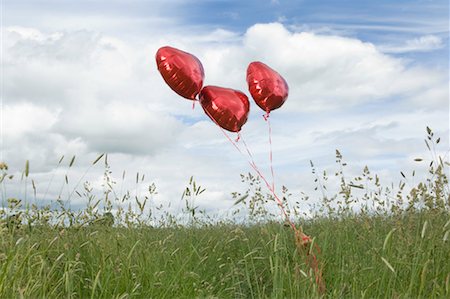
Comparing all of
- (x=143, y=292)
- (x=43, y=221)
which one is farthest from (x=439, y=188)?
(x=43, y=221)

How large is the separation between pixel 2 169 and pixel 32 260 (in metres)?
0.79

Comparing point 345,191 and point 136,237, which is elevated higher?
point 345,191

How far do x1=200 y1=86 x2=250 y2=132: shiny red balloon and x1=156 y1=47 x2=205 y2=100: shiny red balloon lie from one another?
0.41 ft

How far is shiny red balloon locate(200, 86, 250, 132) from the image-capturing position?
5133 mm

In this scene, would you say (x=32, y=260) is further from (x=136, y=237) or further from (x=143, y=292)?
(x=136, y=237)

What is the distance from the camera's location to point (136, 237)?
520cm

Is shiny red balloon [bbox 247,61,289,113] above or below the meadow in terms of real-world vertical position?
above

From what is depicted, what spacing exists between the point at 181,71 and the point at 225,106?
0.52 metres

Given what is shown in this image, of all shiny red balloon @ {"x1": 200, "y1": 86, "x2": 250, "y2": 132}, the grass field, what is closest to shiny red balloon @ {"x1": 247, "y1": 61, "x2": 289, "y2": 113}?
shiny red balloon @ {"x1": 200, "y1": 86, "x2": 250, "y2": 132}

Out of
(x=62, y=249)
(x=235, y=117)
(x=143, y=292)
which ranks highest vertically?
(x=235, y=117)

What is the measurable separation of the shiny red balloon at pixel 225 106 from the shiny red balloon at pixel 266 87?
0.48ft

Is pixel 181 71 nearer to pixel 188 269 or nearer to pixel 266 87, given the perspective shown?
pixel 266 87

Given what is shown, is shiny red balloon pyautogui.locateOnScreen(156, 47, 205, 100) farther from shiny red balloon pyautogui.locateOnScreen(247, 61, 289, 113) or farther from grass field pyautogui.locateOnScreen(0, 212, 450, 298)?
grass field pyautogui.locateOnScreen(0, 212, 450, 298)

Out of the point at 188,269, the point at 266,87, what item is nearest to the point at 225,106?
the point at 266,87
